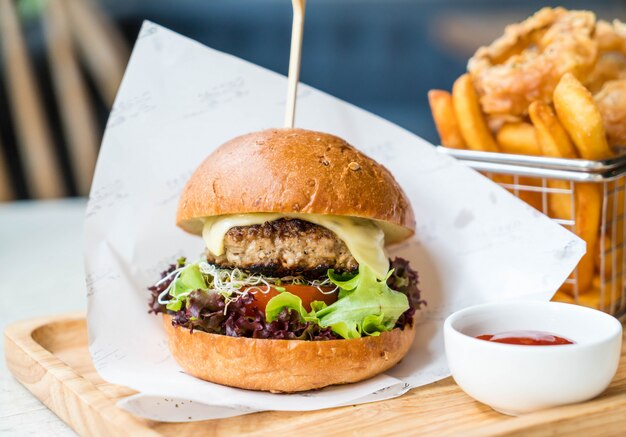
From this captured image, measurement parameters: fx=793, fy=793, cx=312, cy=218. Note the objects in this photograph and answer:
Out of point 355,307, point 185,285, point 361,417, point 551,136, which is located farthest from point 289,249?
point 551,136

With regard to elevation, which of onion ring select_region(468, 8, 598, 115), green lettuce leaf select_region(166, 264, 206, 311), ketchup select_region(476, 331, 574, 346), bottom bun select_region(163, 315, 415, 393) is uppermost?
onion ring select_region(468, 8, 598, 115)

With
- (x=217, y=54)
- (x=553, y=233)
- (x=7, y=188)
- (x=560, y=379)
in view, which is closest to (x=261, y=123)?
(x=217, y=54)

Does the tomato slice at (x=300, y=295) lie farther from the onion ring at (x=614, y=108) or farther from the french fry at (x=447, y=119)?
the onion ring at (x=614, y=108)

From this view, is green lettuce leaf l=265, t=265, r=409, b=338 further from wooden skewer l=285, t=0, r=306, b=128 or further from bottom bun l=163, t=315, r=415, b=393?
wooden skewer l=285, t=0, r=306, b=128

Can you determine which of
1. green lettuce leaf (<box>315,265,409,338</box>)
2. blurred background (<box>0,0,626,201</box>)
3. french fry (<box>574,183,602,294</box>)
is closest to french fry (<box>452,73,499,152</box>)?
french fry (<box>574,183,602,294</box>)

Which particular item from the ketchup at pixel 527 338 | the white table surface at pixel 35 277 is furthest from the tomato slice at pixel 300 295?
the white table surface at pixel 35 277

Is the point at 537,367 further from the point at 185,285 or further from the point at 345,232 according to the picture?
the point at 185,285
